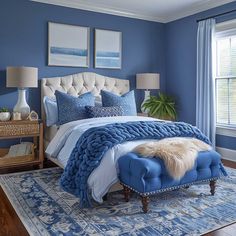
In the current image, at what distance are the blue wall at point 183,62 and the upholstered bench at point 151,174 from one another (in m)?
2.20

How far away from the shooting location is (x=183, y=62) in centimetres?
541

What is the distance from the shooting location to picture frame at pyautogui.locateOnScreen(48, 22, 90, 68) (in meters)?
4.58

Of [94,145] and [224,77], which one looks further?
[224,77]

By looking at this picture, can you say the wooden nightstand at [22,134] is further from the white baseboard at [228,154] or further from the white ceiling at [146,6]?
the white baseboard at [228,154]

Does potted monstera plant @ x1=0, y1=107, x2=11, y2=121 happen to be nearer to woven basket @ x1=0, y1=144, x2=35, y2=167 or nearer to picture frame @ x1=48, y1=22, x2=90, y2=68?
woven basket @ x1=0, y1=144, x2=35, y2=167

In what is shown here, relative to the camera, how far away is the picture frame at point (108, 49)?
16.4 ft

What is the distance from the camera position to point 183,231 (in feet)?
7.07

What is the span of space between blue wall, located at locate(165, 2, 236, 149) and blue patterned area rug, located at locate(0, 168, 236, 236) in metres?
2.24

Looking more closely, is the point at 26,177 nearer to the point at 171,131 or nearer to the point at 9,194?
the point at 9,194

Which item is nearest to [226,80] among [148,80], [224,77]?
[224,77]

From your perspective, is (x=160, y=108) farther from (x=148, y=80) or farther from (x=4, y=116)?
(x=4, y=116)

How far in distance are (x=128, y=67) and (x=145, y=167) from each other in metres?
3.37

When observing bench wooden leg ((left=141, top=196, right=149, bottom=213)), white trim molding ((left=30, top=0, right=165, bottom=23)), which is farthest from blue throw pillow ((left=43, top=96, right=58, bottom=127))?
bench wooden leg ((left=141, top=196, right=149, bottom=213))

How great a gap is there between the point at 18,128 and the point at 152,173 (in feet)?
7.46
